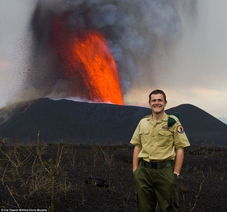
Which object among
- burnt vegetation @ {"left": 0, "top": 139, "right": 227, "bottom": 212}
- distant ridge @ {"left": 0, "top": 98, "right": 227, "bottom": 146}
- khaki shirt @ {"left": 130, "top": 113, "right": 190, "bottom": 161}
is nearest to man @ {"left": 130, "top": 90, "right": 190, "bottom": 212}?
khaki shirt @ {"left": 130, "top": 113, "right": 190, "bottom": 161}

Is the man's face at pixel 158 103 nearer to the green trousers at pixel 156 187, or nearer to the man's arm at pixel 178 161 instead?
the man's arm at pixel 178 161

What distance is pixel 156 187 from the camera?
4.86 metres

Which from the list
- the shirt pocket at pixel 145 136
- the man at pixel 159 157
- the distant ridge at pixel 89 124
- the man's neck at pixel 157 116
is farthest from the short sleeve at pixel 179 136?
the distant ridge at pixel 89 124

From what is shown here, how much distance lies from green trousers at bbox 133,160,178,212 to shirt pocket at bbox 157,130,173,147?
0.27m

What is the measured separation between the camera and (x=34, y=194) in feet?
22.6

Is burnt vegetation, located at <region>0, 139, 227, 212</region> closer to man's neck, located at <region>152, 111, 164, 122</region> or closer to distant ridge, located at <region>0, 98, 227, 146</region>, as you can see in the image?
man's neck, located at <region>152, 111, 164, 122</region>

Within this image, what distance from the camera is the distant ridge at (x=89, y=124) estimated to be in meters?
36.6

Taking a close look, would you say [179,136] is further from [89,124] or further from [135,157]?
[89,124]

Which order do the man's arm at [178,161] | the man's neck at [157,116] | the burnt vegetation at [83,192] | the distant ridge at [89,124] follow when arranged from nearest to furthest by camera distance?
1. the man's arm at [178,161]
2. the man's neck at [157,116]
3. the burnt vegetation at [83,192]
4. the distant ridge at [89,124]

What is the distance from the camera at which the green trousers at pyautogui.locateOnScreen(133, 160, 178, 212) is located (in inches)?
187

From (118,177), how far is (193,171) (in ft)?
12.0

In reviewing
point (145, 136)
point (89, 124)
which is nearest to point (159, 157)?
point (145, 136)

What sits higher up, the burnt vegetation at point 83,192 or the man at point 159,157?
the man at point 159,157

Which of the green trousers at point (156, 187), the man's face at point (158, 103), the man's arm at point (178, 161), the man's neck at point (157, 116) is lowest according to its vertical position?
the green trousers at point (156, 187)
